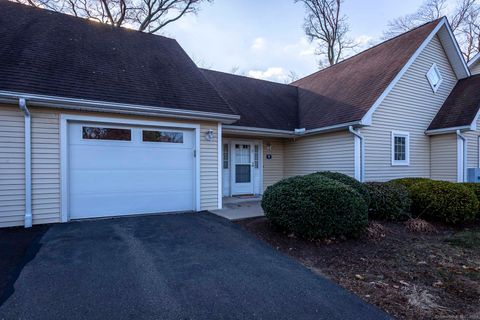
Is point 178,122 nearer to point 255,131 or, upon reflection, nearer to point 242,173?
point 255,131

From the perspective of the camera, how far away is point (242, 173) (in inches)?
404

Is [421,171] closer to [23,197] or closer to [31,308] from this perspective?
[31,308]

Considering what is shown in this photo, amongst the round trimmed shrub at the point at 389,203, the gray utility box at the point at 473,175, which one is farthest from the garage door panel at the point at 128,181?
the gray utility box at the point at 473,175

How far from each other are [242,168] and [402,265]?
6.85 meters

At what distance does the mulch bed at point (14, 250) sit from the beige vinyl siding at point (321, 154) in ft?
26.2

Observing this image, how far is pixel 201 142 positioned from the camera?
23.4 ft

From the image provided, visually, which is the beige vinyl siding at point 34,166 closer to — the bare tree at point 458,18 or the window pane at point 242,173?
the window pane at point 242,173

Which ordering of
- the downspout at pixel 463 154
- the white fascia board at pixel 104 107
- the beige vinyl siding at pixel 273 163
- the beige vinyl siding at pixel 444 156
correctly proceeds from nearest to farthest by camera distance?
the white fascia board at pixel 104 107 → the downspout at pixel 463 154 → the beige vinyl siding at pixel 444 156 → the beige vinyl siding at pixel 273 163

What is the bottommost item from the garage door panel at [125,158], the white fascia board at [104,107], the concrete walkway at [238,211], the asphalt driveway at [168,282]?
the asphalt driveway at [168,282]

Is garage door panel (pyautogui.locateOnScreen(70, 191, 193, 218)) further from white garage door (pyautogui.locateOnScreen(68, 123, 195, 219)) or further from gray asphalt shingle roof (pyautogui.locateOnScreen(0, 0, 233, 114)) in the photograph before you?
gray asphalt shingle roof (pyautogui.locateOnScreen(0, 0, 233, 114))

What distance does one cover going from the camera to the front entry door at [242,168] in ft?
32.9

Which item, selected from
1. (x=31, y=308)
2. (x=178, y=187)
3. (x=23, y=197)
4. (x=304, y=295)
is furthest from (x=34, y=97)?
(x=304, y=295)

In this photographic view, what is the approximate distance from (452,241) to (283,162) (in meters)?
6.60

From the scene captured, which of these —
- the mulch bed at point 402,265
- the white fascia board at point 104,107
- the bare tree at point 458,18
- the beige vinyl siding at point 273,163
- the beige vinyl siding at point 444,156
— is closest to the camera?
the mulch bed at point 402,265
